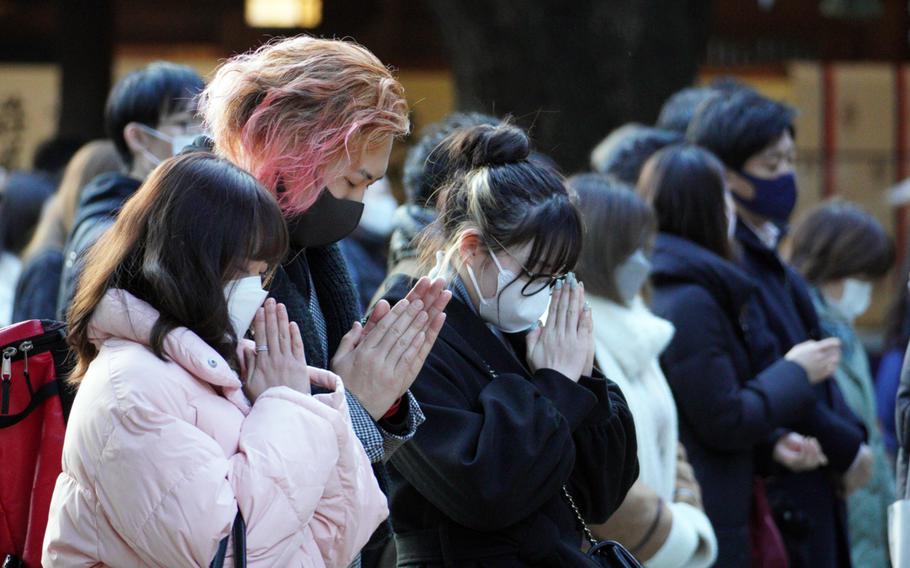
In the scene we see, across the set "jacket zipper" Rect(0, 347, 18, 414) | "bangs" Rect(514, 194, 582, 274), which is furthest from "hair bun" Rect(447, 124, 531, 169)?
"jacket zipper" Rect(0, 347, 18, 414)

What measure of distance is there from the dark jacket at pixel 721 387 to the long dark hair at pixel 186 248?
2.12m

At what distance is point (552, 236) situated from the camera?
3016mm

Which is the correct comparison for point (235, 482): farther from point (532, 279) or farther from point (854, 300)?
point (854, 300)

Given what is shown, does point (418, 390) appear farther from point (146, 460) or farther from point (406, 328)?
point (146, 460)

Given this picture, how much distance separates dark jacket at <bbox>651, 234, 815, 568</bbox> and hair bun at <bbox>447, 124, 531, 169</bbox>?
131 centimetres

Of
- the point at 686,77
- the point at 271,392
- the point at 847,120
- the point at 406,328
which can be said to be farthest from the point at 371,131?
the point at 847,120

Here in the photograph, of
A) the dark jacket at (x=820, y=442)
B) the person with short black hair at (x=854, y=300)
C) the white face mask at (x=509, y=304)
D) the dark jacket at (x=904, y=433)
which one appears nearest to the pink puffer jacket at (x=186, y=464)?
the white face mask at (x=509, y=304)

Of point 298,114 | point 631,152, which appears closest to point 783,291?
point 631,152

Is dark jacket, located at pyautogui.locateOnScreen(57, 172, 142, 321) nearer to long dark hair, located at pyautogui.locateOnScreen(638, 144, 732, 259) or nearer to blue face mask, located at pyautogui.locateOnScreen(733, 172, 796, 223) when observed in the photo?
long dark hair, located at pyautogui.locateOnScreen(638, 144, 732, 259)

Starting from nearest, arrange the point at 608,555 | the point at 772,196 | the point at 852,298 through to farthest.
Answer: the point at 608,555, the point at 772,196, the point at 852,298

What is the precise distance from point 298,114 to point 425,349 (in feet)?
1.69

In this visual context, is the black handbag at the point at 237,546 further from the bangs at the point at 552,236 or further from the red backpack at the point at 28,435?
the bangs at the point at 552,236

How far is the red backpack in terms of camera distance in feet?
8.65

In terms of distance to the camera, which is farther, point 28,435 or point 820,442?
point 820,442
